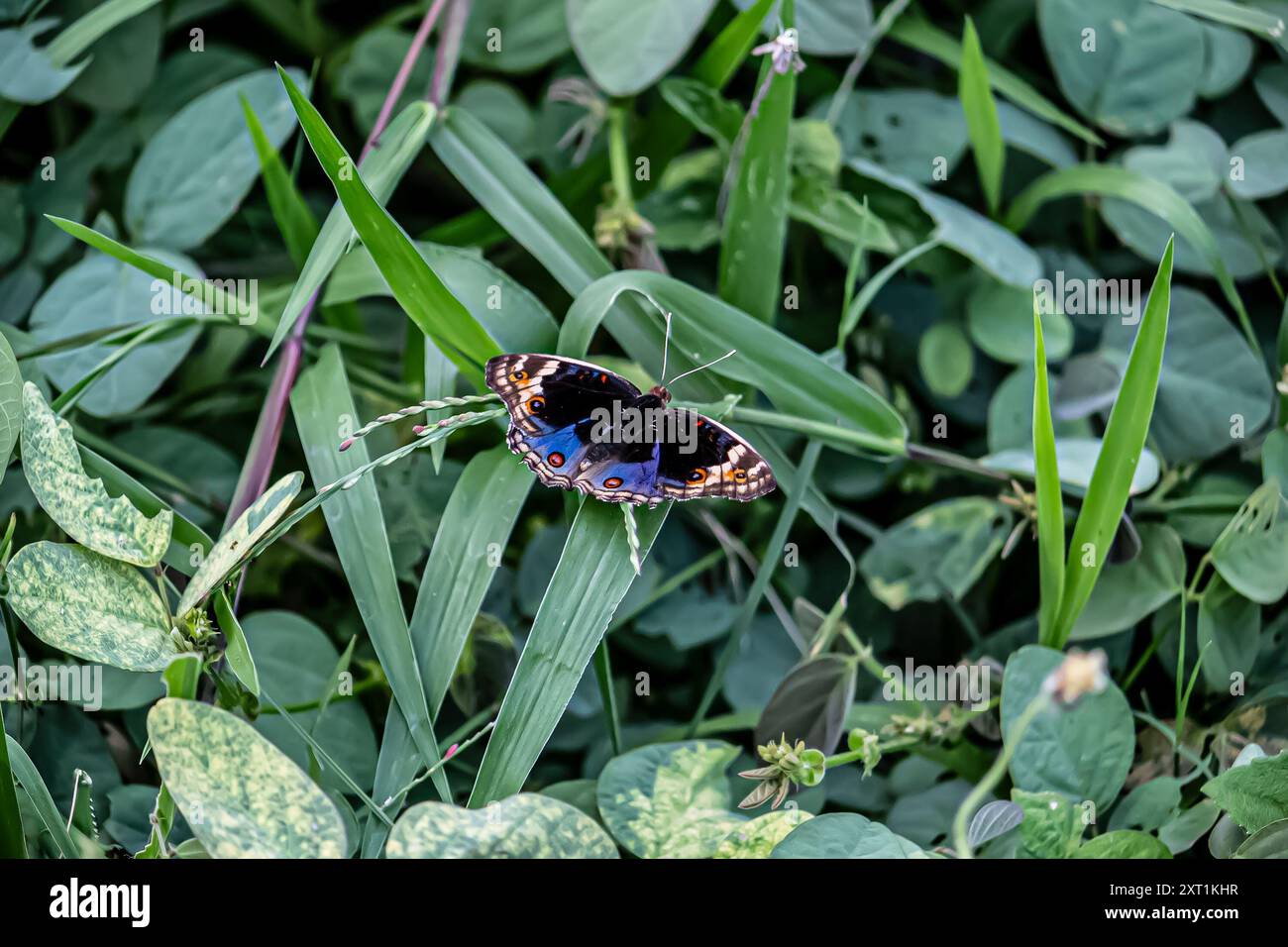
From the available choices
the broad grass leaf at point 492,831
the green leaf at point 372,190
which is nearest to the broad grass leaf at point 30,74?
the green leaf at point 372,190

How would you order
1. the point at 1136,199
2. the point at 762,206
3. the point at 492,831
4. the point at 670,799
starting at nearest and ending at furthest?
1. the point at 492,831
2. the point at 670,799
3. the point at 762,206
4. the point at 1136,199

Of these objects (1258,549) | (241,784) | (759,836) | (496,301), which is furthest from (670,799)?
(1258,549)

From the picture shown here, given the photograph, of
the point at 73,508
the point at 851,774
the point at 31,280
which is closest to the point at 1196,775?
the point at 851,774

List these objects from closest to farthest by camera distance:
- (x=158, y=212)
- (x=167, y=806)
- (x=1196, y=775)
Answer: (x=167, y=806), (x=1196, y=775), (x=158, y=212)

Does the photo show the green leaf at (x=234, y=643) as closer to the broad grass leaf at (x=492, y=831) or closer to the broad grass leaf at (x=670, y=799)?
the broad grass leaf at (x=492, y=831)

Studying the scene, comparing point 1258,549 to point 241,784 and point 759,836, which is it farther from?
point 241,784

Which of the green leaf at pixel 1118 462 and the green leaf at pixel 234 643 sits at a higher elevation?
the green leaf at pixel 1118 462

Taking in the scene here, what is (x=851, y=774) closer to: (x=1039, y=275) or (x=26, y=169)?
(x=1039, y=275)
